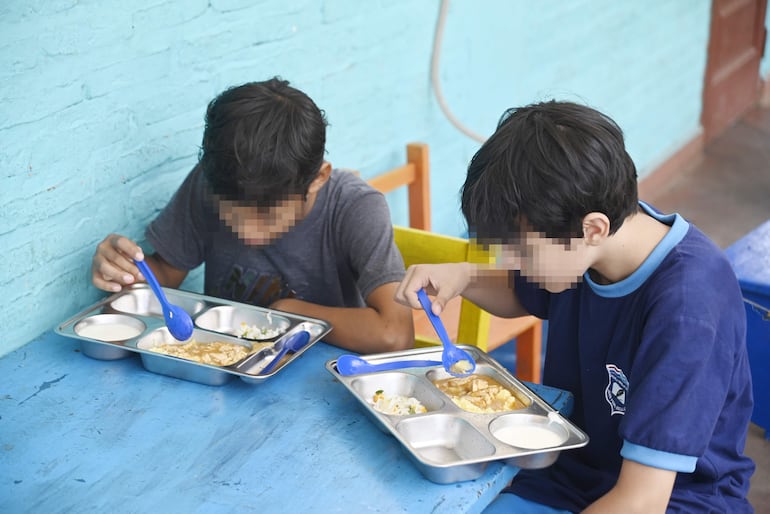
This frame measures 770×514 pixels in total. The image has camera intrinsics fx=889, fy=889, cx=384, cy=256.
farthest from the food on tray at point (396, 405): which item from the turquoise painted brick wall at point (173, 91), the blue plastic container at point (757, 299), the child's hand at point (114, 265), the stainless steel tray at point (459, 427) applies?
the blue plastic container at point (757, 299)

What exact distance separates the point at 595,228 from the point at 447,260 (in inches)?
29.3

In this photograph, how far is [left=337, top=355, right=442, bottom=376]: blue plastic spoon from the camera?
1.74 meters

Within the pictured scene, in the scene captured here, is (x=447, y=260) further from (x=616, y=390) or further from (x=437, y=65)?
(x=437, y=65)

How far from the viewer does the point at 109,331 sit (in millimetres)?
1971

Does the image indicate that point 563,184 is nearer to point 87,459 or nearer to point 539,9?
point 87,459

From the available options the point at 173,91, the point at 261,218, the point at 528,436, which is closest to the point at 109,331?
the point at 261,218

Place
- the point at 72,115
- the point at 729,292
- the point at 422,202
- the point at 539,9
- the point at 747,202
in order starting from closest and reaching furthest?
1. the point at 729,292
2. the point at 72,115
3. the point at 422,202
4. the point at 539,9
5. the point at 747,202

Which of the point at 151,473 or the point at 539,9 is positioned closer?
the point at 151,473

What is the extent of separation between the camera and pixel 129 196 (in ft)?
7.40

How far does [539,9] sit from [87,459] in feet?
9.62

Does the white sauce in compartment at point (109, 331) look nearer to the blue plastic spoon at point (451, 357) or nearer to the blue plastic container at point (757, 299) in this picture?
the blue plastic spoon at point (451, 357)

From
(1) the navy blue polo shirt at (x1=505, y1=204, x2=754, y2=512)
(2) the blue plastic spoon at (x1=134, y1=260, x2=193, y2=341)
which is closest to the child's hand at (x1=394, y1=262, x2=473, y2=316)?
(1) the navy blue polo shirt at (x1=505, y1=204, x2=754, y2=512)

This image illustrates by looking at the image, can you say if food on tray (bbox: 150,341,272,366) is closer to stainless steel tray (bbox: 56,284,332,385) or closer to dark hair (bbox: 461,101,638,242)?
stainless steel tray (bbox: 56,284,332,385)

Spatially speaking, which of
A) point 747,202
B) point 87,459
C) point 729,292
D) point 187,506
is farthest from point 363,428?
point 747,202
